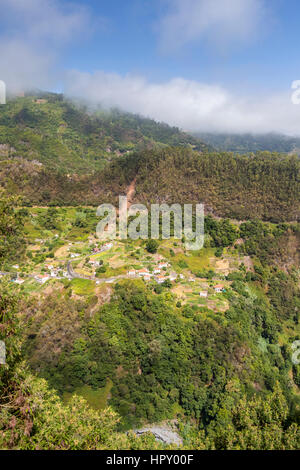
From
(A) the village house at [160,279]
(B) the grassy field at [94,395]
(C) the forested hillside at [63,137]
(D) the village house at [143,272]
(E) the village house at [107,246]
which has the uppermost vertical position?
(C) the forested hillside at [63,137]

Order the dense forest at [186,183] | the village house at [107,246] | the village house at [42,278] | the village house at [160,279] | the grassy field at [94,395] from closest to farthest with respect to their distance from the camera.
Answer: the grassy field at [94,395] < the village house at [42,278] < the village house at [160,279] < the village house at [107,246] < the dense forest at [186,183]

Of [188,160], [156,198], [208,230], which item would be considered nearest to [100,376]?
[208,230]

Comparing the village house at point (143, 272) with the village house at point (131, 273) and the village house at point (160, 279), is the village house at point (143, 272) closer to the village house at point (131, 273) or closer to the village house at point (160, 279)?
the village house at point (131, 273)

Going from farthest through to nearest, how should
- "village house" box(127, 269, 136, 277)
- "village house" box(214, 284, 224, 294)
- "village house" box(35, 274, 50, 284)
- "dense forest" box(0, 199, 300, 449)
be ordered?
"village house" box(214, 284, 224, 294) < "village house" box(127, 269, 136, 277) < "village house" box(35, 274, 50, 284) < "dense forest" box(0, 199, 300, 449)

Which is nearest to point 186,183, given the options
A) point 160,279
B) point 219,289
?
point 219,289

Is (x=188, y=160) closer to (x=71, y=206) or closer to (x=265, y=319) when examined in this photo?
(x=71, y=206)

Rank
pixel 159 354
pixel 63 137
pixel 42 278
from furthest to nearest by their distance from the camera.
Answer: pixel 63 137 < pixel 42 278 < pixel 159 354

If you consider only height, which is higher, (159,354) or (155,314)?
(155,314)

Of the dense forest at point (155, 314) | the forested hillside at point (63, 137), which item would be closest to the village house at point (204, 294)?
the dense forest at point (155, 314)

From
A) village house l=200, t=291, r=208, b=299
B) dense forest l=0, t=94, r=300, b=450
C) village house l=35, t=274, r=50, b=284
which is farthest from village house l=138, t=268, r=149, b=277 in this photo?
village house l=35, t=274, r=50, b=284

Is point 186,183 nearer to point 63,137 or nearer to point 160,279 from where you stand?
point 160,279

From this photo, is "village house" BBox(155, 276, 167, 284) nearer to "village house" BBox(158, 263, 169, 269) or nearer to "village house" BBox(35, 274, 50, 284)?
"village house" BBox(158, 263, 169, 269)
